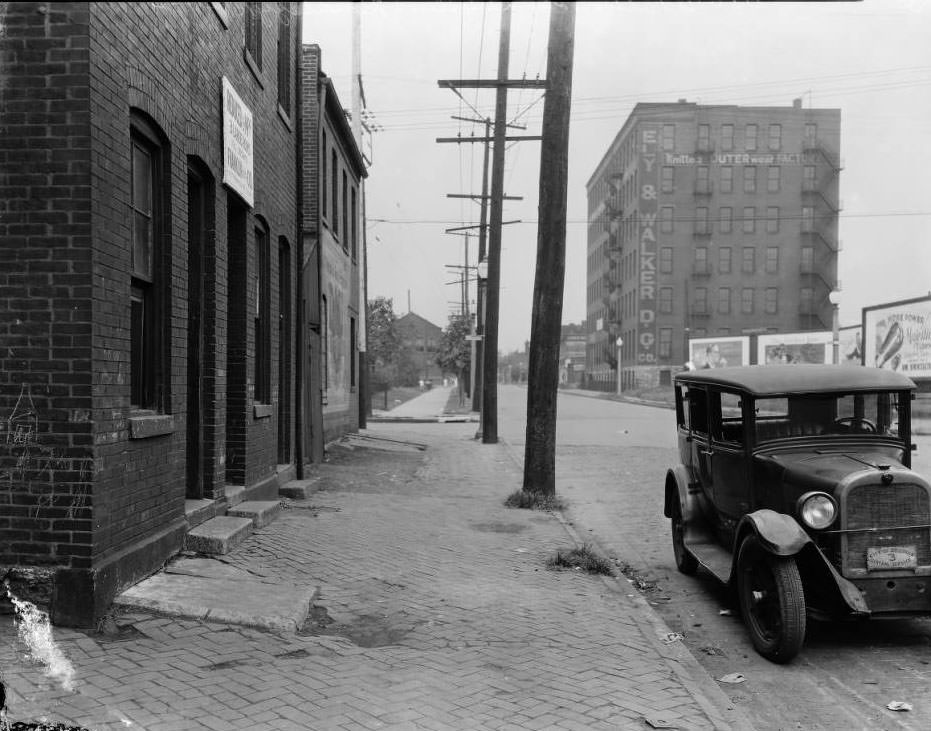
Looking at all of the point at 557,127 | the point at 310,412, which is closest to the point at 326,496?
the point at 310,412

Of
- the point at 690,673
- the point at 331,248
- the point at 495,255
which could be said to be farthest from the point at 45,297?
the point at 495,255

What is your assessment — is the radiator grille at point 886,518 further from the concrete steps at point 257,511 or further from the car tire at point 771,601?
the concrete steps at point 257,511

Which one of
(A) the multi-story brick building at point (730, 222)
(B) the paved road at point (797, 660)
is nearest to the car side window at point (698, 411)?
(B) the paved road at point (797, 660)

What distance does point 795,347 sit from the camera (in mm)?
47500

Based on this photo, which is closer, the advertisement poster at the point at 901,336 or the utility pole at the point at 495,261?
the utility pole at the point at 495,261

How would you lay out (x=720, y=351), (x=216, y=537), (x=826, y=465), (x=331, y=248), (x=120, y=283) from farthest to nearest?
(x=720, y=351) → (x=331, y=248) → (x=216, y=537) → (x=826, y=465) → (x=120, y=283)

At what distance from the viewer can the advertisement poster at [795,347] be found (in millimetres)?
45875

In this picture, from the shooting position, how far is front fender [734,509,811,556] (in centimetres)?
522

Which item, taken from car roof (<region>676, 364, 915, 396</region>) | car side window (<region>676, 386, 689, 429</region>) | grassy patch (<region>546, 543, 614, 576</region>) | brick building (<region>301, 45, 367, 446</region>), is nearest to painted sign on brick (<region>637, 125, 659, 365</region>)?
brick building (<region>301, 45, 367, 446</region>)

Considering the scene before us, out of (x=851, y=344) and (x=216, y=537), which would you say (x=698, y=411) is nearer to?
(x=216, y=537)

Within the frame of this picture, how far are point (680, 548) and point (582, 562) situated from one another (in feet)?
3.05

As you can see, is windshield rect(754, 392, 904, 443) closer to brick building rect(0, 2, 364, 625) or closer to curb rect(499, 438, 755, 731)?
curb rect(499, 438, 755, 731)

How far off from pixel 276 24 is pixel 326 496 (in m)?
6.05

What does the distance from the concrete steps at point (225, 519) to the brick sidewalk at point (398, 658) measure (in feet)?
0.51
